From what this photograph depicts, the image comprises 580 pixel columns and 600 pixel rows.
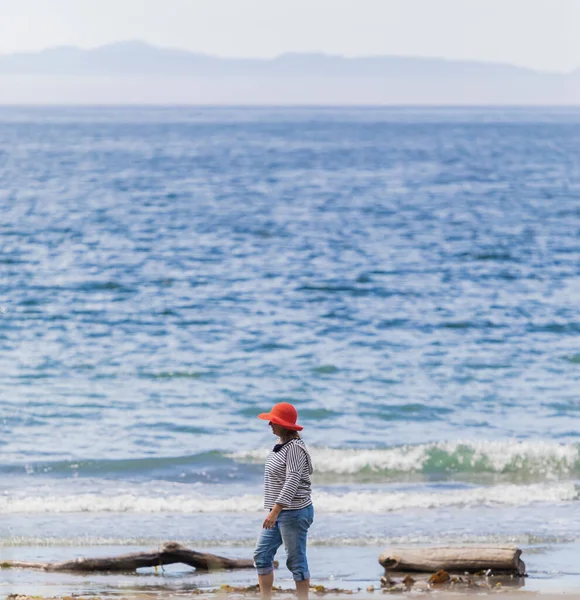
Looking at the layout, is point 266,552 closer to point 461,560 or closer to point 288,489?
point 288,489

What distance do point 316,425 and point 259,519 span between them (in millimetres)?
5395

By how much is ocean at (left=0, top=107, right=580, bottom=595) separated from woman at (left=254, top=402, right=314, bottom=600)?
2.01m

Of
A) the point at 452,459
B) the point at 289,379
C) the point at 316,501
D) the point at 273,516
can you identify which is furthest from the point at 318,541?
the point at 289,379

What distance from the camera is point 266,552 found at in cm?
902

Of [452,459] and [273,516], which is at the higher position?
[273,516]

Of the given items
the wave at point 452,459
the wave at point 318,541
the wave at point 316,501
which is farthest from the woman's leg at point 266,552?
the wave at point 452,459

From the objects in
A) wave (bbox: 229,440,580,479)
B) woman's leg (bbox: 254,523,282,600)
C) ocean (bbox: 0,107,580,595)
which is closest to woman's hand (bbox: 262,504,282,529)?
woman's leg (bbox: 254,523,282,600)

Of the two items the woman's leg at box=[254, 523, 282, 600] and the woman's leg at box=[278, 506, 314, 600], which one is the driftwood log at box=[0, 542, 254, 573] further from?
the woman's leg at box=[278, 506, 314, 600]

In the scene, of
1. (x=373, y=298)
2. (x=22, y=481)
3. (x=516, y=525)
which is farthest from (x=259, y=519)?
(x=373, y=298)

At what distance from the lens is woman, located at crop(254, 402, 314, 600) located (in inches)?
341

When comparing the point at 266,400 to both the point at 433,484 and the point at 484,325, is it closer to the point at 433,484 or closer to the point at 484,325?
the point at 433,484

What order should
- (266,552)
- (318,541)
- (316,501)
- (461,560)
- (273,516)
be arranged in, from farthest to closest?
1. (316,501)
2. (318,541)
3. (461,560)
4. (266,552)
5. (273,516)

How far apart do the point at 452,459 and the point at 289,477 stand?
8259 millimetres

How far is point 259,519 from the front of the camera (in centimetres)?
1338
